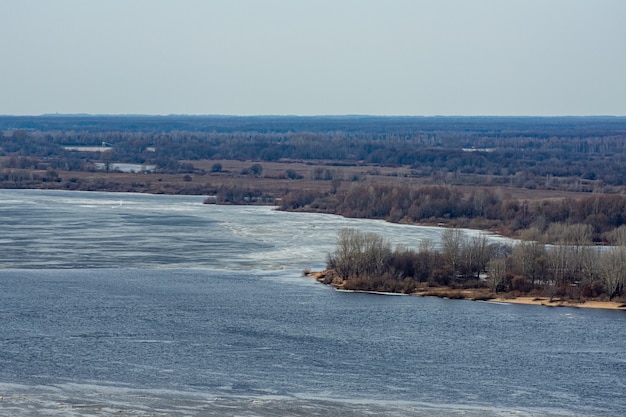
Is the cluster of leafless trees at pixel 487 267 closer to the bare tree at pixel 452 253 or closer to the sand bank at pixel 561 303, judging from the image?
the bare tree at pixel 452 253

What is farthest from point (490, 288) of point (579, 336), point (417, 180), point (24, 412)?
point (417, 180)

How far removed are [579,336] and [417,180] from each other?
137ft

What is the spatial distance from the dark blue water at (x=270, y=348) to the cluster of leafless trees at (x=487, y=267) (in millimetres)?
1217

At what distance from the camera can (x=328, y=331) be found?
2433 cm

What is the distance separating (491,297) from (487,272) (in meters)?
1.92

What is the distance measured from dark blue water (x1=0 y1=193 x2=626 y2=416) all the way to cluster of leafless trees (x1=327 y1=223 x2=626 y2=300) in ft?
3.99

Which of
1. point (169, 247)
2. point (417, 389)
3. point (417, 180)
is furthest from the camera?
point (417, 180)

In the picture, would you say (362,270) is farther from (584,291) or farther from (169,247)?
(169,247)

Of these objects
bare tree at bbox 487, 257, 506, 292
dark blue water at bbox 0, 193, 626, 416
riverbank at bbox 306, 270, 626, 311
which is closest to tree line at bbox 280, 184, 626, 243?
bare tree at bbox 487, 257, 506, 292

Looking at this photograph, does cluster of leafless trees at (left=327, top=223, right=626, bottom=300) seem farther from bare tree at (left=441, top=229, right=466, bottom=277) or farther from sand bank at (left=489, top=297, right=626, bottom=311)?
sand bank at (left=489, top=297, right=626, bottom=311)

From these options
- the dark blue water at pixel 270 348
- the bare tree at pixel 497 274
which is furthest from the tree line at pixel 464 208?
the dark blue water at pixel 270 348

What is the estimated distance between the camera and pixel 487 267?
102 feet

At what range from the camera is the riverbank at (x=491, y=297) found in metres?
28.2

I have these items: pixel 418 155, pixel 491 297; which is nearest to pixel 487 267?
pixel 491 297
